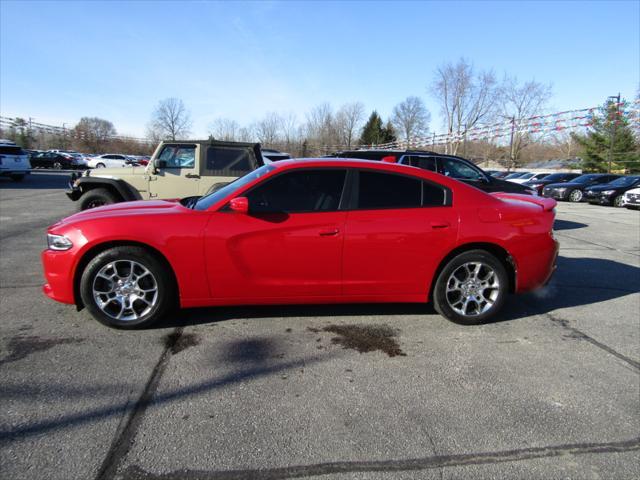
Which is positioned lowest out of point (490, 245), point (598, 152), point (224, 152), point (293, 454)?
point (293, 454)

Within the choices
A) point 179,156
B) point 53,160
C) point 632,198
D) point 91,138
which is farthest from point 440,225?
point 91,138

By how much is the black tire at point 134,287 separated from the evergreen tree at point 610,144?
41.3 metres

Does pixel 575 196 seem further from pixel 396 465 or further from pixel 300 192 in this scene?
pixel 396 465

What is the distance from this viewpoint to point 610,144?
124 ft

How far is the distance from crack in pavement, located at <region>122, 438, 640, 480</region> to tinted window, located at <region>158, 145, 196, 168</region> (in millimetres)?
6656

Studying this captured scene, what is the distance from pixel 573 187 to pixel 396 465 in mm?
22652

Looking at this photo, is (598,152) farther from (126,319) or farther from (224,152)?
(126,319)

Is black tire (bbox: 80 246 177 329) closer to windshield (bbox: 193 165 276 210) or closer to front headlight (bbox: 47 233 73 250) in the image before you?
front headlight (bbox: 47 233 73 250)

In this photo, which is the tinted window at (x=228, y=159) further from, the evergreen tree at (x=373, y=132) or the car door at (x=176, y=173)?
the evergreen tree at (x=373, y=132)

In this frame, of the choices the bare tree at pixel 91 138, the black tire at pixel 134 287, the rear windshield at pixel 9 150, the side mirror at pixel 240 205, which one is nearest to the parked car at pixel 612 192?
the side mirror at pixel 240 205

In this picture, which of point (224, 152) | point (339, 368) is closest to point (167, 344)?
point (339, 368)

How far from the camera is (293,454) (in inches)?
86.4

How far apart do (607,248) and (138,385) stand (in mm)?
8852

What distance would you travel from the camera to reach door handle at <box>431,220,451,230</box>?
3818 mm
